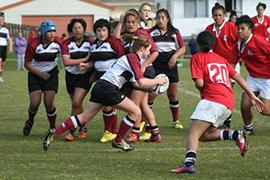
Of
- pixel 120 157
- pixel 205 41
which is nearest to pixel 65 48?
pixel 120 157

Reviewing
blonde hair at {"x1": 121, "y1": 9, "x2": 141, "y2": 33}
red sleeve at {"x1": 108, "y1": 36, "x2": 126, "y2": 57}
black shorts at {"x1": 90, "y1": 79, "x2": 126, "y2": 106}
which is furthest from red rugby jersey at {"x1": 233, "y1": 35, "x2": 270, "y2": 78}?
black shorts at {"x1": 90, "y1": 79, "x2": 126, "y2": 106}

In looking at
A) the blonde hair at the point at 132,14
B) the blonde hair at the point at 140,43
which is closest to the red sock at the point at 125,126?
the blonde hair at the point at 140,43

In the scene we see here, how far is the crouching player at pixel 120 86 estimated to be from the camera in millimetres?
9844

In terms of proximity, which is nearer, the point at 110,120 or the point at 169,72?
the point at 110,120

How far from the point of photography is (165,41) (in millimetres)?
12531

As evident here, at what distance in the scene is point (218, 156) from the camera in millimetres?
10023

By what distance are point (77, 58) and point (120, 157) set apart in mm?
2236

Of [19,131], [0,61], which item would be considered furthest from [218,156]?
[0,61]

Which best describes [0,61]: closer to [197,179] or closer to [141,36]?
[141,36]

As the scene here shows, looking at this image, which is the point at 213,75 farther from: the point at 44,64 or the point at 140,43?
the point at 44,64

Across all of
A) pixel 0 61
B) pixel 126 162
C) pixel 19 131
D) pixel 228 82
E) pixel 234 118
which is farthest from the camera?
pixel 0 61

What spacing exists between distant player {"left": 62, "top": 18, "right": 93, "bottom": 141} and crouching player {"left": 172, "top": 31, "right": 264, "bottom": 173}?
119 inches

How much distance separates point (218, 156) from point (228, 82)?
4.39 feet

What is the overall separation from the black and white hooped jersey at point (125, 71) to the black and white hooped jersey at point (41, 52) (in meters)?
2.08
